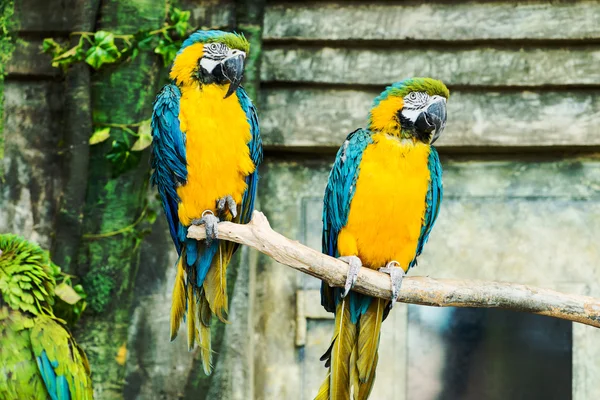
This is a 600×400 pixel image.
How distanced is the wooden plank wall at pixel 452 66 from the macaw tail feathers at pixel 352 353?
1.36 meters

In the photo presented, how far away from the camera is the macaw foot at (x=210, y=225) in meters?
2.78

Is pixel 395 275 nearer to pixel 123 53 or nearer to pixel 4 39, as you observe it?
pixel 123 53

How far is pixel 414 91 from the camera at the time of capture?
2.80m

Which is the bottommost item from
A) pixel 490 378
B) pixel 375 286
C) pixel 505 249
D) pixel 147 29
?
pixel 490 378

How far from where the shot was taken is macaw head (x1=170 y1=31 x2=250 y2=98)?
8.77 ft

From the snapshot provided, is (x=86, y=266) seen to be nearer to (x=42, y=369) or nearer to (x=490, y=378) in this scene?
(x=42, y=369)

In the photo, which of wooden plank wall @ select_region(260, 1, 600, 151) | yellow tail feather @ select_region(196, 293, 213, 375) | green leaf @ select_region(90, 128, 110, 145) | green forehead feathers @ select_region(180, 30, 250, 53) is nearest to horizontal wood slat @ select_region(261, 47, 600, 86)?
wooden plank wall @ select_region(260, 1, 600, 151)

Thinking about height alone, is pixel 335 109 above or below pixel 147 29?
below

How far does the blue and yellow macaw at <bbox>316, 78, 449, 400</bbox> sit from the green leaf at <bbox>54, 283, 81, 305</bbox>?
1439 millimetres

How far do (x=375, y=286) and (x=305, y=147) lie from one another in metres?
1.43

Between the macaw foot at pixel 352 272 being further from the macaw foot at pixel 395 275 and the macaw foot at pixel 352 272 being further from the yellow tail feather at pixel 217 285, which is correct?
the yellow tail feather at pixel 217 285

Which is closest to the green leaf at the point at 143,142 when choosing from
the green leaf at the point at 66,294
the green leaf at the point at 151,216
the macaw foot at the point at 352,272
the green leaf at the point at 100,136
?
the green leaf at the point at 100,136

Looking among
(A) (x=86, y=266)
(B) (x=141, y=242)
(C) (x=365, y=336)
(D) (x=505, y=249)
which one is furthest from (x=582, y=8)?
(A) (x=86, y=266)

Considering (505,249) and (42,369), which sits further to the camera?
(505,249)
